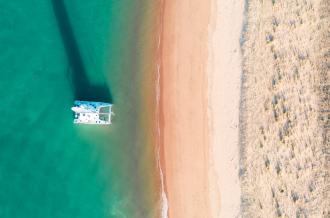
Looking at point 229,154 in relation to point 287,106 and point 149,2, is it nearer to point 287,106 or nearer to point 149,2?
point 287,106

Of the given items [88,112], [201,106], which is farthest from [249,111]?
[88,112]

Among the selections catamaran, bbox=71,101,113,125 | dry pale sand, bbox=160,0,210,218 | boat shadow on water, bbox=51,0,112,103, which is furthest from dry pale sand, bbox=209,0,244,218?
boat shadow on water, bbox=51,0,112,103

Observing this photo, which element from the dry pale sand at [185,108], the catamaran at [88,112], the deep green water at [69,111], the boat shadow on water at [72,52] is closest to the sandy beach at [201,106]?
the dry pale sand at [185,108]

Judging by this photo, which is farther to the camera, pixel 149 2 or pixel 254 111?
pixel 149 2

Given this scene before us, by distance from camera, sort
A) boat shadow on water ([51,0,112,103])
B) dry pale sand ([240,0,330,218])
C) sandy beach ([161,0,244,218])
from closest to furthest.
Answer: dry pale sand ([240,0,330,218]) < sandy beach ([161,0,244,218]) < boat shadow on water ([51,0,112,103])

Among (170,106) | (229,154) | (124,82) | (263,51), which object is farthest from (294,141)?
(124,82)

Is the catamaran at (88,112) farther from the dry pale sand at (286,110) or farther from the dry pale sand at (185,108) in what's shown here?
the dry pale sand at (286,110)

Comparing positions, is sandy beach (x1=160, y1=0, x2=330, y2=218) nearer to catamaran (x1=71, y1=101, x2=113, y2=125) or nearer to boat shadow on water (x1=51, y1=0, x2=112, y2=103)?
catamaran (x1=71, y1=101, x2=113, y2=125)
